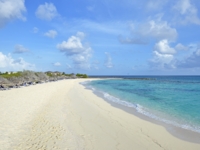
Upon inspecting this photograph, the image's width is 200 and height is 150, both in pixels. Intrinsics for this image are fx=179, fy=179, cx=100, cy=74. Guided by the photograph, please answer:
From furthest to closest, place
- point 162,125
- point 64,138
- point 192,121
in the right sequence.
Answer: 1. point 192,121
2. point 162,125
3. point 64,138

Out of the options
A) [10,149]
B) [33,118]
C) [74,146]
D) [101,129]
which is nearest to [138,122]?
[101,129]

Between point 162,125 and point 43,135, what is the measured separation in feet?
20.9

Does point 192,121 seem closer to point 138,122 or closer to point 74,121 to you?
point 138,122

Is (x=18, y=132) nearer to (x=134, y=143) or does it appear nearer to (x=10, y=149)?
(x=10, y=149)

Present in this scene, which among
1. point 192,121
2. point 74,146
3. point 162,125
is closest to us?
point 74,146

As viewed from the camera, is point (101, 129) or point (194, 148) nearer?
point (194, 148)

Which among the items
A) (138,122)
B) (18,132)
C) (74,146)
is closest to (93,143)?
(74,146)

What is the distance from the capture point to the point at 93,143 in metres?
7.20

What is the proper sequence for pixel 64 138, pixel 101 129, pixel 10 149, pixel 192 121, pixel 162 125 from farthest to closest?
pixel 192 121 → pixel 162 125 → pixel 101 129 → pixel 64 138 → pixel 10 149

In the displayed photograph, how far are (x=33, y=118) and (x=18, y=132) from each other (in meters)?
2.50

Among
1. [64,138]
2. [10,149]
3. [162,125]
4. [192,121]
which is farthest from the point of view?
[192,121]

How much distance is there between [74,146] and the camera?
6.84 m

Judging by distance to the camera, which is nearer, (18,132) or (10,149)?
(10,149)

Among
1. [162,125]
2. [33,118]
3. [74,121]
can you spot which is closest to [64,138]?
[74,121]
